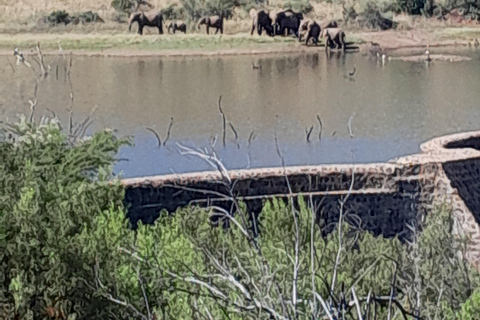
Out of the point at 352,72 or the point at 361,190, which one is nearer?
the point at 361,190

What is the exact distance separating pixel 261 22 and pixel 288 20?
1135mm

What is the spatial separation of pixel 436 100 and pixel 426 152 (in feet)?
46.9

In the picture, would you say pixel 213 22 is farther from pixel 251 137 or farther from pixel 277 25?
pixel 251 137

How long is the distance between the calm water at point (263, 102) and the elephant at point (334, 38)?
1.28 metres

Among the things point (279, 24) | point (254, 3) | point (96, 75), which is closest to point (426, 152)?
point (96, 75)

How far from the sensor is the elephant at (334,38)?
43.4m

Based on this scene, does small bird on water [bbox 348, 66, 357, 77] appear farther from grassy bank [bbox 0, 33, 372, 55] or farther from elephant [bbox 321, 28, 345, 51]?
grassy bank [bbox 0, 33, 372, 55]

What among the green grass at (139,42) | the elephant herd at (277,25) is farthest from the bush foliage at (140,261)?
the elephant herd at (277,25)

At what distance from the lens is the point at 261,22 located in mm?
44812

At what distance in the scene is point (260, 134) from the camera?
2156 cm

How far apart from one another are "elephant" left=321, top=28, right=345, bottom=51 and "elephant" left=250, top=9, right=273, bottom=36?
8.36ft

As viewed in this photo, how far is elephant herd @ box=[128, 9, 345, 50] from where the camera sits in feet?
144

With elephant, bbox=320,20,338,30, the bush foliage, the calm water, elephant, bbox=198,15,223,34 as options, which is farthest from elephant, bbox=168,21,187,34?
the bush foliage

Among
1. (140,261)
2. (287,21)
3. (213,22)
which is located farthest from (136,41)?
(140,261)
